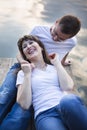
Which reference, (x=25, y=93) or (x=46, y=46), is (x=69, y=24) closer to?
(x=46, y=46)

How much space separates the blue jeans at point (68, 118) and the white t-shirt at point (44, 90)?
0.43 feet

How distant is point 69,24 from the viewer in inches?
156

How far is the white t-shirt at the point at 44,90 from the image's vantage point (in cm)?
352

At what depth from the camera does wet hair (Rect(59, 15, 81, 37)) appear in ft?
13.0

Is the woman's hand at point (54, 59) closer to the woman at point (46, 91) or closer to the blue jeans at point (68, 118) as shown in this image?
the woman at point (46, 91)

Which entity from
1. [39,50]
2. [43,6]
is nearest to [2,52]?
[39,50]

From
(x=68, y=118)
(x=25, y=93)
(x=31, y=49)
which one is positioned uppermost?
(x=31, y=49)

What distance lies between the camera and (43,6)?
38.5 feet

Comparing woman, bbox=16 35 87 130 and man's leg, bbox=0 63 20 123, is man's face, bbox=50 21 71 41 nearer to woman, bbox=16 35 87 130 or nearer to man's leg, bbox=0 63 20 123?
woman, bbox=16 35 87 130

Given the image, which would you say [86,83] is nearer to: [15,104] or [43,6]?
[15,104]

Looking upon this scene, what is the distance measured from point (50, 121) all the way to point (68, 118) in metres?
0.17

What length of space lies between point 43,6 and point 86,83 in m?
5.97

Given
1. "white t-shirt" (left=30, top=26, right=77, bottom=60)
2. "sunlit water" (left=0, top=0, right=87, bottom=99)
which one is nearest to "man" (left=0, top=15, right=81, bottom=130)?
"white t-shirt" (left=30, top=26, right=77, bottom=60)

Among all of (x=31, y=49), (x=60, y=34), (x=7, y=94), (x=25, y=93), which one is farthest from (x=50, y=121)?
(x=60, y=34)
